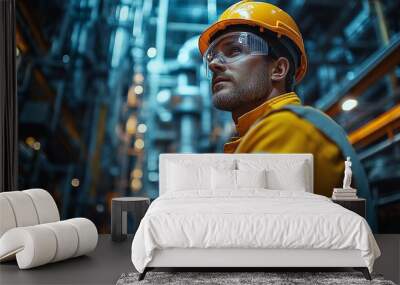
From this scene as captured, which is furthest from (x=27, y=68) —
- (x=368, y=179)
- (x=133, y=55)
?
(x=368, y=179)

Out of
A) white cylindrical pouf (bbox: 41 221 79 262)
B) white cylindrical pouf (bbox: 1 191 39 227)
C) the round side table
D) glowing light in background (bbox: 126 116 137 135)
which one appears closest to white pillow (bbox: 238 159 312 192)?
the round side table

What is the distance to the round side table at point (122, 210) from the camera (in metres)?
4.91

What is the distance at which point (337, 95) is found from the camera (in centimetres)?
546

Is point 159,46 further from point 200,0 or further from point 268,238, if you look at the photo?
point 268,238

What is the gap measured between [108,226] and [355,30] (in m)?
3.22

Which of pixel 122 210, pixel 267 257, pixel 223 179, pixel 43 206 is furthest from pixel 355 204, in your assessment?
pixel 43 206

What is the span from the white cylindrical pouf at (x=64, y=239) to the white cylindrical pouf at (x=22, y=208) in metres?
0.24

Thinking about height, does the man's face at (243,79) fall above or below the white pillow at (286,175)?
above

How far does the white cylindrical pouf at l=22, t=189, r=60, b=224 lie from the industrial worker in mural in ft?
6.13

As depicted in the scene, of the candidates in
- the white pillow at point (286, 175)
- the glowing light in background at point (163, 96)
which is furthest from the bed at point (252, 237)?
the glowing light in background at point (163, 96)

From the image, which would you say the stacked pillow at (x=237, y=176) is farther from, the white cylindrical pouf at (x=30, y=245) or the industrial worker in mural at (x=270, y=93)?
the white cylindrical pouf at (x=30, y=245)

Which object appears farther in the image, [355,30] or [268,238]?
[355,30]

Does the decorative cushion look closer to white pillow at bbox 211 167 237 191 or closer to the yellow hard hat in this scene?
white pillow at bbox 211 167 237 191

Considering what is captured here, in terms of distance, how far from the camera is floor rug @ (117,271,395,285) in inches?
133
